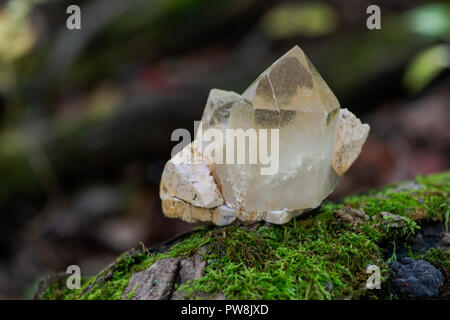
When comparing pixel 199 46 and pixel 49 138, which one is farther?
pixel 199 46

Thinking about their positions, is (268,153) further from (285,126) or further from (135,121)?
(135,121)

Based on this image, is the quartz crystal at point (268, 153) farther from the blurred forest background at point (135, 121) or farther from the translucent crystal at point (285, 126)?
the blurred forest background at point (135, 121)

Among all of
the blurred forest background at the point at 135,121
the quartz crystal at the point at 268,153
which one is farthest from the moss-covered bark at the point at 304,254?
the blurred forest background at the point at 135,121

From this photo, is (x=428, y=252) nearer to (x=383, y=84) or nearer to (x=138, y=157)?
(x=383, y=84)

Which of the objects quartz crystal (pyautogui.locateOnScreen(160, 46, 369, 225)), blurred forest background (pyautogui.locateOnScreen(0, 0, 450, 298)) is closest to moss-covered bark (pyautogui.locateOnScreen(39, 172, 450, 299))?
quartz crystal (pyautogui.locateOnScreen(160, 46, 369, 225))
